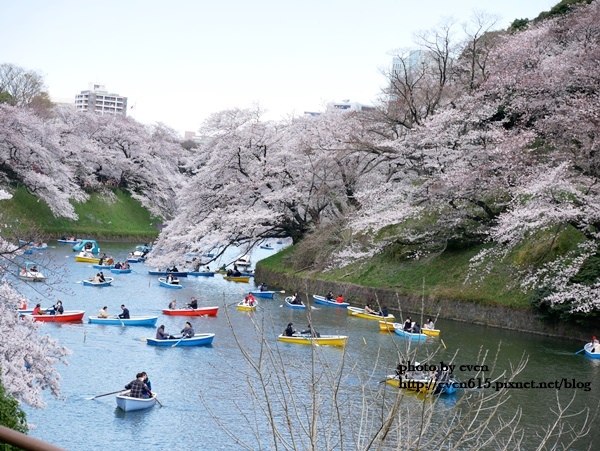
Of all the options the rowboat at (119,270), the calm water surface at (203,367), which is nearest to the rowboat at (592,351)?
the calm water surface at (203,367)

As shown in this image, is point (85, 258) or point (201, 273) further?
point (85, 258)

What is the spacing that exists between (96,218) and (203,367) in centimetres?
4094

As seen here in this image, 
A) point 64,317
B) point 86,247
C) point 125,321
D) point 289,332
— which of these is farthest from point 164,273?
point 289,332

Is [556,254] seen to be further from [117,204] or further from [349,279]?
[117,204]

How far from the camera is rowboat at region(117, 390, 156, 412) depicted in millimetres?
16484

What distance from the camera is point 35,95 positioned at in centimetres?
9038

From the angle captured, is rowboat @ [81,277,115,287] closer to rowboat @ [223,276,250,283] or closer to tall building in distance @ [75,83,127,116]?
rowboat @ [223,276,250,283]

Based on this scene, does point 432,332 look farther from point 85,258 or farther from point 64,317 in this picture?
point 85,258

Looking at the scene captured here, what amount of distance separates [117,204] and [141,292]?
28.9m

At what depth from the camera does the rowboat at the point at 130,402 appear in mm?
16484

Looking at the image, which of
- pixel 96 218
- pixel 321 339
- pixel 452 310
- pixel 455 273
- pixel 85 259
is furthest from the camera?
pixel 96 218

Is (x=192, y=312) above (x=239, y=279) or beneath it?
beneath

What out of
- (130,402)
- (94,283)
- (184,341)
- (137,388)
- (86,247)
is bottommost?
(130,402)

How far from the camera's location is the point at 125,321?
2664cm
